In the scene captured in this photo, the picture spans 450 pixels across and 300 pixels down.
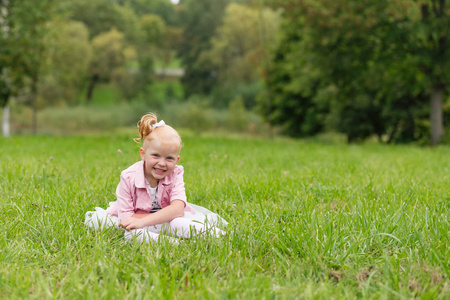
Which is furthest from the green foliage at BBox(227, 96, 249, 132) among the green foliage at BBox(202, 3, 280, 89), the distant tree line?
the green foliage at BBox(202, 3, 280, 89)

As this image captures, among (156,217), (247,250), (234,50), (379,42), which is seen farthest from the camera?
(234,50)

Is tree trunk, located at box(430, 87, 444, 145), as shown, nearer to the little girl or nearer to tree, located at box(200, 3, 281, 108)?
the little girl

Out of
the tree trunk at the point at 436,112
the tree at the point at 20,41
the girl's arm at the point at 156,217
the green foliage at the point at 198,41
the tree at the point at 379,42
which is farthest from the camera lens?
the green foliage at the point at 198,41

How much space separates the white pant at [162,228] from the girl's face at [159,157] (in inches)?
16.1

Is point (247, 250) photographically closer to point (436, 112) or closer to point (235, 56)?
point (436, 112)

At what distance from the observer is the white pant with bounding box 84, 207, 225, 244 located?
9.37 feet

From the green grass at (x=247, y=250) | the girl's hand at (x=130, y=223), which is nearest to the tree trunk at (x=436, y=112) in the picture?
the green grass at (x=247, y=250)

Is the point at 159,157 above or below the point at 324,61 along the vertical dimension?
below

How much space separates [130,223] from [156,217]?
21cm

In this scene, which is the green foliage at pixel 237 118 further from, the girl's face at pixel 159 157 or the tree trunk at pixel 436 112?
the girl's face at pixel 159 157

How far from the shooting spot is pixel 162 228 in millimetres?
2965

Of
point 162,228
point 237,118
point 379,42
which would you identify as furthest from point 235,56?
point 162,228

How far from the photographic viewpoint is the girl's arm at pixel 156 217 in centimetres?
296

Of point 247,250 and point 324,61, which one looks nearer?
point 247,250
